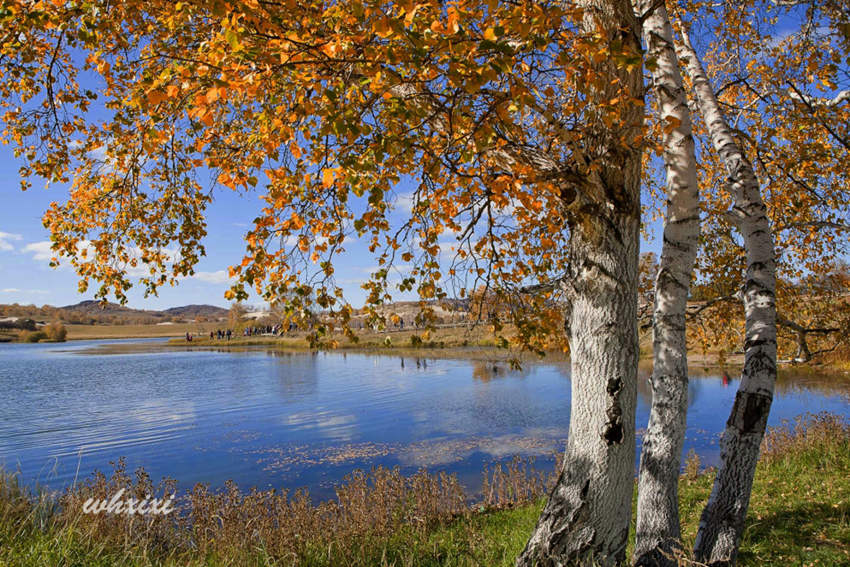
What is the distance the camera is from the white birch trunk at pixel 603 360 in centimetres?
400

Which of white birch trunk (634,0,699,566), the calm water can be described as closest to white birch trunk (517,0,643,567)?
white birch trunk (634,0,699,566)

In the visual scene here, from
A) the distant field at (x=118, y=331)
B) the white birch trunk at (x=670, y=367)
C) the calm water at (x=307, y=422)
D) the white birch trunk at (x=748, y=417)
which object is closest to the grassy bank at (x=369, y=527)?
the white birch trunk at (x=748, y=417)

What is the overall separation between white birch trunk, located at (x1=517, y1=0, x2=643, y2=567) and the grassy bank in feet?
5.73

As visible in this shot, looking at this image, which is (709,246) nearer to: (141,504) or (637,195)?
(637,195)

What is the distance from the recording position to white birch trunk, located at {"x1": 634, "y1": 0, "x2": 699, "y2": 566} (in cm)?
454

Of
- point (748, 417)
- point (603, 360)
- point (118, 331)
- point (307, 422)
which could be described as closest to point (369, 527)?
point (603, 360)

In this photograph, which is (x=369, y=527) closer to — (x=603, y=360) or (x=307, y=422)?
(x=603, y=360)

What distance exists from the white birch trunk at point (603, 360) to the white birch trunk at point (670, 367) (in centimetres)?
57

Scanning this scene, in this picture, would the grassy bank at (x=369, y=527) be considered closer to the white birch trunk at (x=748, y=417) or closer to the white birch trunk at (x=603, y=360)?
the white birch trunk at (x=748, y=417)

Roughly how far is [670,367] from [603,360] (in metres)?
0.96

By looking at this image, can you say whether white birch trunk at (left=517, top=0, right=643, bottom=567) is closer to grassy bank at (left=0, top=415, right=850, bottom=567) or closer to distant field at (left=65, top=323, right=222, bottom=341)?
grassy bank at (left=0, top=415, right=850, bottom=567)

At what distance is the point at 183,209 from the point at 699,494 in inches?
376

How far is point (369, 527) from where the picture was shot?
7121 millimetres

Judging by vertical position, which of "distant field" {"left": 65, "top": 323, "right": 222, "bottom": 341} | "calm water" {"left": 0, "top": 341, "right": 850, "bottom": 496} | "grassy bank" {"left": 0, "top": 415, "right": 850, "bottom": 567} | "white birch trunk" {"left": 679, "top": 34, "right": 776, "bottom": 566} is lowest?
"distant field" {"left": 65, "top": 323, "right": 222, "bottom": 341}
